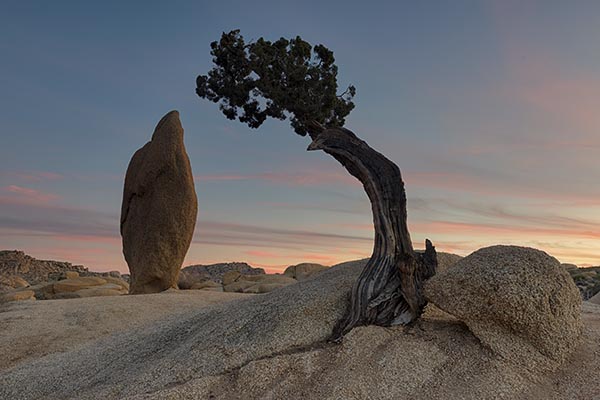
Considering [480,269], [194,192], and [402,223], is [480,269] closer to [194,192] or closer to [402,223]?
[402,223]

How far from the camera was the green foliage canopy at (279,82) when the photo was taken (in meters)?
9.18

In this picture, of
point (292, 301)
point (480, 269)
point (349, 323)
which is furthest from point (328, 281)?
point (480, 269)

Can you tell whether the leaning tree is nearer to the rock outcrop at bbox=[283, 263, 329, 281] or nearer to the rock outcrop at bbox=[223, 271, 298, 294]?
the rock outcrop at bbox=[223, 271, 298, 294]

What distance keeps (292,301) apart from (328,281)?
84 cm

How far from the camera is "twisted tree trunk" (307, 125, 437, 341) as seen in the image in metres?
6.55

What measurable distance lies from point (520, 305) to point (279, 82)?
18.5ft

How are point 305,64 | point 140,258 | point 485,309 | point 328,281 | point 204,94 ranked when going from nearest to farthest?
point 485,309, point 328,281, point 305,64, point 204,94, point 140,258

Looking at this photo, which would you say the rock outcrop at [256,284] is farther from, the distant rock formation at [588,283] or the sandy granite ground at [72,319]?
the distant rock formation at [588,283]

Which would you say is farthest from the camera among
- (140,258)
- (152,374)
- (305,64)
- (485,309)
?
(140,258)

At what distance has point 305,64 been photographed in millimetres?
9352

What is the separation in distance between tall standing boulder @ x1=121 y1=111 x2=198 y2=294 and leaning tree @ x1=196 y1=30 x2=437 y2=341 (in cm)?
574

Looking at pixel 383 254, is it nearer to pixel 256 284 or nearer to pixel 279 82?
pixel 279 82

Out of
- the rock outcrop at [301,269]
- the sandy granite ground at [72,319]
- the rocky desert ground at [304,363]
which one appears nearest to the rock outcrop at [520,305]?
the rocky desert ground at [304,363]

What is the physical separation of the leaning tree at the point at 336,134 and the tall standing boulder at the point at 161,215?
5744mm
